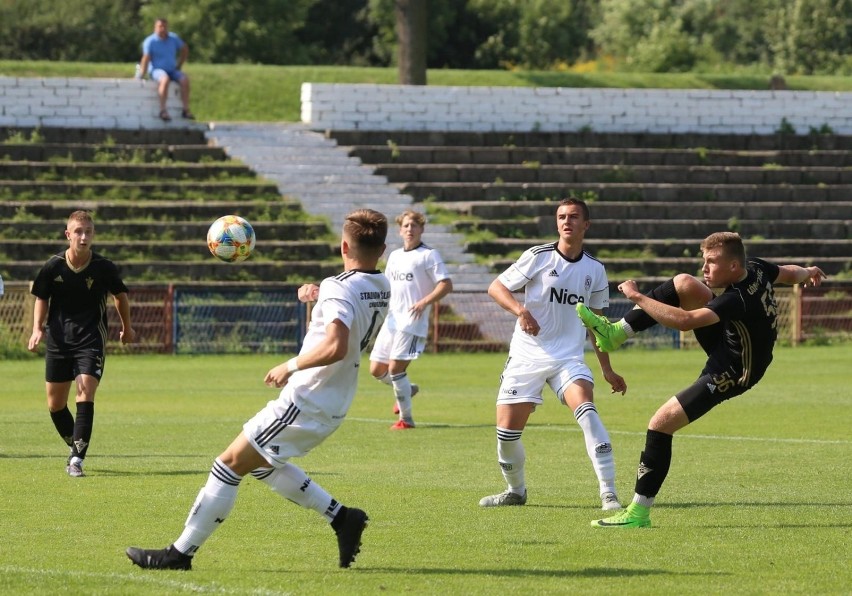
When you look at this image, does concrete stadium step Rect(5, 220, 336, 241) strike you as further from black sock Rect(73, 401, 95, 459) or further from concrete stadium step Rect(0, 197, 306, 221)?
black sock Rect(73, 401, 95, 459)

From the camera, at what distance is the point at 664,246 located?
3362cm

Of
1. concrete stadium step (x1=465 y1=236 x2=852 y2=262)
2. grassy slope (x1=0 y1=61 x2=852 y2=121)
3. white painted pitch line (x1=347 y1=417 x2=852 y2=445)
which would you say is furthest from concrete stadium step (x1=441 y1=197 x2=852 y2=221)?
white painted pitch line (x1=347 y1=417 x2=852 y2=445)

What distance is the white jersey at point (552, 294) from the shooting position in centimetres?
1057

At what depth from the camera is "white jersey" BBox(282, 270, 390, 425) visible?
25.2 ft

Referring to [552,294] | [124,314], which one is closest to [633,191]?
[124,314]

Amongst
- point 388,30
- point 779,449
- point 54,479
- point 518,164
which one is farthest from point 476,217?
point 388,30

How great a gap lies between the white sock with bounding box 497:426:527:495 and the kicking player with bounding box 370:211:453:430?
562 centimetres

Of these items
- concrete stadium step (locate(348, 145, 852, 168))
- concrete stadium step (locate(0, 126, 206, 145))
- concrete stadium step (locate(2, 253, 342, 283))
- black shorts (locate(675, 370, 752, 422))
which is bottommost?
concrete stadium step (locate(2, 253, 342, 283))

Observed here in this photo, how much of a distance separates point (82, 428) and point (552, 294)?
13.5 feet

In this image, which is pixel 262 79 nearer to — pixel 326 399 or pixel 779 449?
pixel 779 449

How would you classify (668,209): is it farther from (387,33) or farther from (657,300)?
(387,33)

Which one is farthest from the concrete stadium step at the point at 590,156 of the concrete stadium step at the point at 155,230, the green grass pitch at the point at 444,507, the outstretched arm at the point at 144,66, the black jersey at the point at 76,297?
the black jersey at the point at 76,297

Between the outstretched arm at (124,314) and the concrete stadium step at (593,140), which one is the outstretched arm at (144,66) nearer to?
the concrete stadium step at (593,140)

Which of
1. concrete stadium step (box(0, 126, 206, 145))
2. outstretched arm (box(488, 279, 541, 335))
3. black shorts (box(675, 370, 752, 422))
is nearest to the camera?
black shorts (box(675, 370, 752, 422))
